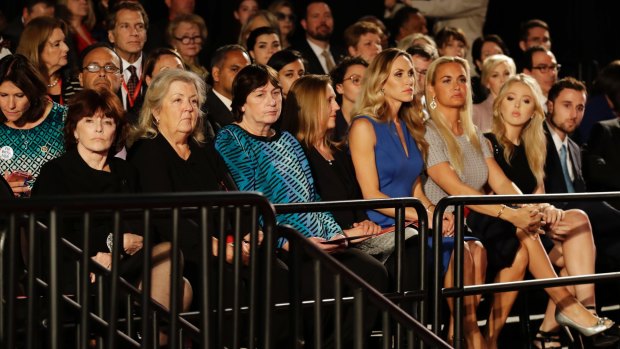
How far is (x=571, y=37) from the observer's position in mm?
13031

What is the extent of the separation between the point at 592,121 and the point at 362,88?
11.0ft

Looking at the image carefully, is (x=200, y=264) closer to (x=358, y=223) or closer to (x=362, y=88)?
(x=358, y=223)

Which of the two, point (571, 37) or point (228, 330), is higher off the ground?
point (571, 37)

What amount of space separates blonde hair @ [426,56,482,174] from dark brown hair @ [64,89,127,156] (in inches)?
91.7

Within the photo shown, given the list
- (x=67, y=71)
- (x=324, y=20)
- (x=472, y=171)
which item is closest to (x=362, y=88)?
(x=472, y=171)

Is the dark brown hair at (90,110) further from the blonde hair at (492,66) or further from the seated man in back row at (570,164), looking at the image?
the blonde hair at (492,66)

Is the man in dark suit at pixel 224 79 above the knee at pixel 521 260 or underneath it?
above

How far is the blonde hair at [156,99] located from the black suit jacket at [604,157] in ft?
11.8

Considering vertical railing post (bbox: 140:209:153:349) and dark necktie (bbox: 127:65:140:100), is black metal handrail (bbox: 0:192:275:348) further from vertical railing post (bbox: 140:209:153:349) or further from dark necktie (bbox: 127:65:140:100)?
dark necktie (bbox: 127:65:140:100)

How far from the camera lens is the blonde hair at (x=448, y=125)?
24.9ft

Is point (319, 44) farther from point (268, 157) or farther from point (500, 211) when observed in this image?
point (268, 157)

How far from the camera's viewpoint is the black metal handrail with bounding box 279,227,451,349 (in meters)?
4.48

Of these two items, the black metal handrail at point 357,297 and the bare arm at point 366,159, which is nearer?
the black metal handrail at point 357,297

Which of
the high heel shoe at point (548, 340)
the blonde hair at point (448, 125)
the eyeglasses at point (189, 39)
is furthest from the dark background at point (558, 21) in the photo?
the high heel shoe at point (548, 340)
